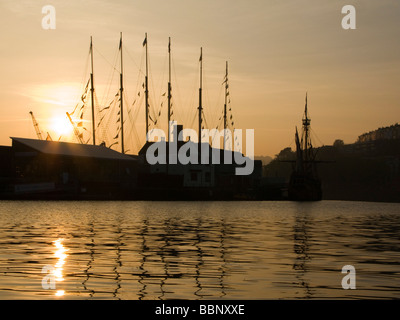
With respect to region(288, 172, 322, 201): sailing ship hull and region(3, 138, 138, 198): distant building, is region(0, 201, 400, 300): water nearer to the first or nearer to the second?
region(3, 138, 138, 198): distant building

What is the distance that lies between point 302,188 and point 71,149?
64784mm

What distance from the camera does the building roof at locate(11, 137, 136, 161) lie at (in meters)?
118

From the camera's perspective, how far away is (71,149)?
419 feet

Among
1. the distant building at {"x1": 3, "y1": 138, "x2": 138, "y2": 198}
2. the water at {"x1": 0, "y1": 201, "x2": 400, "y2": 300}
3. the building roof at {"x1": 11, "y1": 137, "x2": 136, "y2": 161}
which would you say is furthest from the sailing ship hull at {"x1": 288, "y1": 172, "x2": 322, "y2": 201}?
the water at {"x1": 0, "y1": 201, "x2": 400, "y2": 300}

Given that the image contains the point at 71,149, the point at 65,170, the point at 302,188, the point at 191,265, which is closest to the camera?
the point at 191,265

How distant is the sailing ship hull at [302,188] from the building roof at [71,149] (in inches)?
1791

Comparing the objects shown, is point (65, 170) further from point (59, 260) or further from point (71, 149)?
point (59, 260)

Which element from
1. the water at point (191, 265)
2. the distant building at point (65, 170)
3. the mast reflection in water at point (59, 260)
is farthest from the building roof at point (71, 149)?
the mast reflection in water at point (59, 260)

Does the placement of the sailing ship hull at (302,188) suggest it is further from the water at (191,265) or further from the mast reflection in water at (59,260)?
the mast reflection in water at (59,260)

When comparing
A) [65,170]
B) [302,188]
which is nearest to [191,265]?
[65,170]

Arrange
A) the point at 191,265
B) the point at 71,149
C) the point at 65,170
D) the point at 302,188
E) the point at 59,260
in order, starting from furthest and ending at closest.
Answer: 1. the point at 302,188
2. the point at 71,149
3. the point at 65,170
4. the point at 59,260
5. the point at 191,265

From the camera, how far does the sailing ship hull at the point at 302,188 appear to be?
164750 mm

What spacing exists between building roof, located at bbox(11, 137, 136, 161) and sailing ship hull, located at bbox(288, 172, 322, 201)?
4548 centimetres

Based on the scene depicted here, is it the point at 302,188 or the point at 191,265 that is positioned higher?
the point at 302,188
